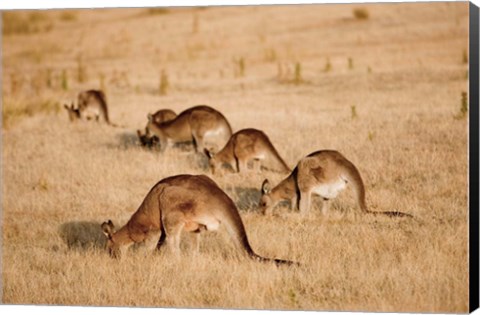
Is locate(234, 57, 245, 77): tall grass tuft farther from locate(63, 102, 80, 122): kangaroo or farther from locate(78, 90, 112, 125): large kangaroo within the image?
locate(63, 102, 80, 122): kangaroo

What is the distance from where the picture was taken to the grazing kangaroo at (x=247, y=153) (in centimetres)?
1278

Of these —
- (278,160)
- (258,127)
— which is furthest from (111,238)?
(258,127)

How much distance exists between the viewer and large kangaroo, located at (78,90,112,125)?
17.4m

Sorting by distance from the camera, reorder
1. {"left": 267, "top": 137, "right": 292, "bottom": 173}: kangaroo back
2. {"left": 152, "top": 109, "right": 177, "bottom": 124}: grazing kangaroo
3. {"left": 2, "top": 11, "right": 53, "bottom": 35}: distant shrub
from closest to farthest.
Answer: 1. {"left": 267, "top": 137, "right": 292, "bottom": 173}: kangaroo back
2. {"left": 152, "top": 109, "right": 177, "bottom": 124}: grazing kangaroo
3. {"left": 2, "top": 11, "right": 53, "bottom": 35}: distant shrub

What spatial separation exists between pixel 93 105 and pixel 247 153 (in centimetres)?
587

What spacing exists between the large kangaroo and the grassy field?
244 mm

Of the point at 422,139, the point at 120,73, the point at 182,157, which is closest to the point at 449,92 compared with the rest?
the point at 422,139

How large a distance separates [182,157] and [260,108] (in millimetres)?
2713

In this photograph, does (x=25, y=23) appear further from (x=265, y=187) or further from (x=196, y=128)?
(x=265, y=187)

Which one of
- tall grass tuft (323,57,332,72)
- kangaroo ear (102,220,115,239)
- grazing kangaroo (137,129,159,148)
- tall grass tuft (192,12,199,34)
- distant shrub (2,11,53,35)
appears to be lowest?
kangaroo ear (102,220,115,239)

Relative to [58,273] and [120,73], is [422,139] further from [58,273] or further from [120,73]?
[120,73]

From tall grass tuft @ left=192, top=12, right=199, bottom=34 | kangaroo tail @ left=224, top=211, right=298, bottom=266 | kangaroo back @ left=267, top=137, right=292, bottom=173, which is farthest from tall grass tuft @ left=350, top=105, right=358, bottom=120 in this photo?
tall grass tuft @ left=192, top=12, right=199, bottom=34

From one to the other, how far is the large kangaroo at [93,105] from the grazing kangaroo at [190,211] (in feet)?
26.7

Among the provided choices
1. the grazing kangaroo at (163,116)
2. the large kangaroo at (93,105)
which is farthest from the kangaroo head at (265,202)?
the large kangaroo at (93,105)
